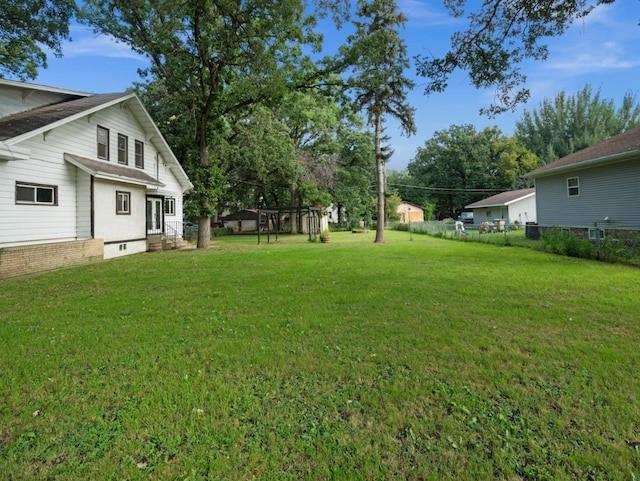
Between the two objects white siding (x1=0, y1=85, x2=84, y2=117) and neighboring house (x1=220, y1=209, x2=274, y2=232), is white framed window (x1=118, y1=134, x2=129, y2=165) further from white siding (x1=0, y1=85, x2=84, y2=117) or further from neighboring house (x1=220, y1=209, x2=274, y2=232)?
neighboring house (x1=220, y1=209, x2=274, y2=232)

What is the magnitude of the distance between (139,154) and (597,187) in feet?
71.3

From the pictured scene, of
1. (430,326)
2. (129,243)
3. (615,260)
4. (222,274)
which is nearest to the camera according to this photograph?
(430,326)

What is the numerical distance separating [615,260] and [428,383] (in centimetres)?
1048

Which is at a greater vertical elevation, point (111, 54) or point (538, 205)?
point (111, 54)

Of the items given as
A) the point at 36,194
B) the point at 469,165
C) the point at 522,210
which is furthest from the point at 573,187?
the point at 469,165

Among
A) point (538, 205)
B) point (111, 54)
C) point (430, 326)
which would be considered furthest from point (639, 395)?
point (111, 54)

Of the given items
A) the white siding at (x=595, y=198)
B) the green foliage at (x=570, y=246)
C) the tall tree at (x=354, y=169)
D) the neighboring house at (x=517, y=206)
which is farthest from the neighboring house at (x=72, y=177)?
the neighboring house at (x=517, y=206)

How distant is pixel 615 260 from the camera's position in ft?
33.5

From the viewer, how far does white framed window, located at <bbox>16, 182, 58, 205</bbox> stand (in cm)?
1065

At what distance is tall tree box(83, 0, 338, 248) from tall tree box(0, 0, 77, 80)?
1.17 metres

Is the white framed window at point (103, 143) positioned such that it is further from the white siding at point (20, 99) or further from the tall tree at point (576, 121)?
the tall tree at point (576, 121)

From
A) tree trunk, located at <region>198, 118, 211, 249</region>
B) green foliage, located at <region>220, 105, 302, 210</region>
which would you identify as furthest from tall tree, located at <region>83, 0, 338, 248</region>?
green foliage, located at <region>220, 105, 302, 210</region>

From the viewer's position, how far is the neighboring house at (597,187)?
14.4 metres

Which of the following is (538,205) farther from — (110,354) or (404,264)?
(110,354)
